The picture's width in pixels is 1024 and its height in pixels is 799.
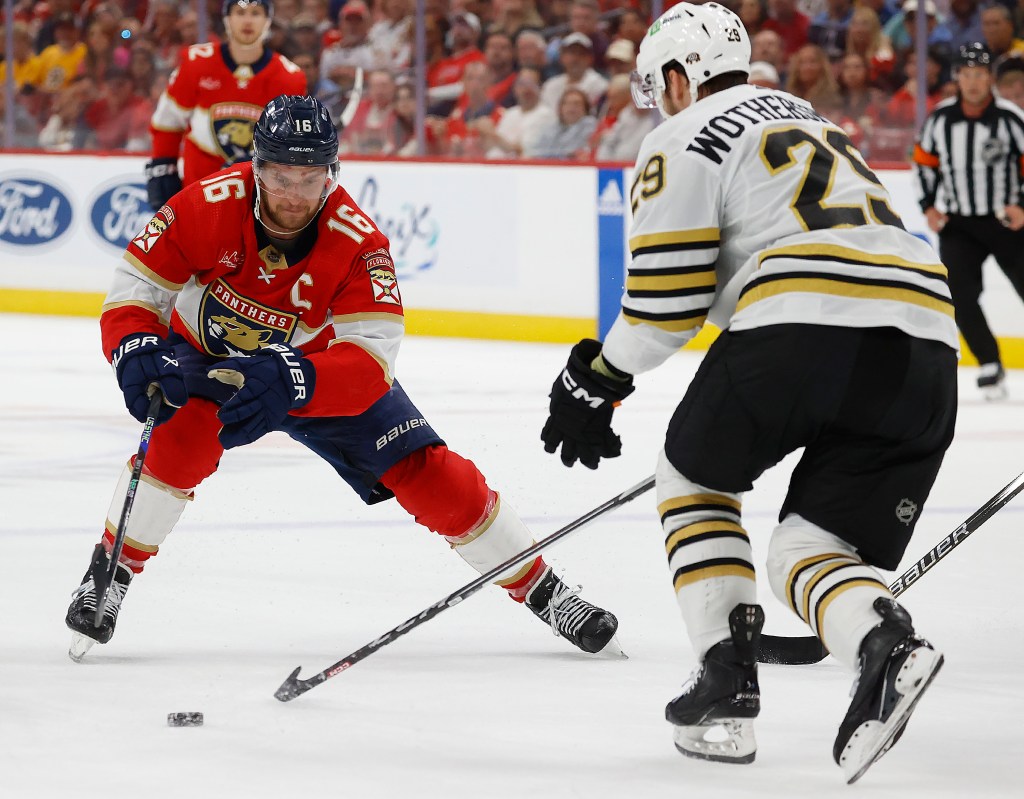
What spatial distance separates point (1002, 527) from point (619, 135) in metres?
4.44

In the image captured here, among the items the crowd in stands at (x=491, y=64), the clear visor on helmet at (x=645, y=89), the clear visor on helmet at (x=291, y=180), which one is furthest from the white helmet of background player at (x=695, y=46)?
the crowd in stands at (x=491, y=64)

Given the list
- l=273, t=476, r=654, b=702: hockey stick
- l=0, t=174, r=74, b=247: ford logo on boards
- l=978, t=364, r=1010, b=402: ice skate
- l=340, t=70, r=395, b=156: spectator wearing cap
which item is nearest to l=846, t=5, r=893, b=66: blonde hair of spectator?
l=978, t=364, r=1010, b=402: ice skate

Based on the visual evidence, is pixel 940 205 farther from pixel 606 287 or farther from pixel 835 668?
pixel 835 668

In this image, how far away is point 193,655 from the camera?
3227mm

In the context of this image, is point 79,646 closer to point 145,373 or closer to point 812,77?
point 145,373

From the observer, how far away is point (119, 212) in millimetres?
9914

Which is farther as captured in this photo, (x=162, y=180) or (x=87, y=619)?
(x=162, y=180)

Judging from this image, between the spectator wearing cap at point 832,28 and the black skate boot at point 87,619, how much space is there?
18.4 ft

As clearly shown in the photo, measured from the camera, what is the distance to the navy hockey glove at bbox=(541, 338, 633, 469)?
2.57 m

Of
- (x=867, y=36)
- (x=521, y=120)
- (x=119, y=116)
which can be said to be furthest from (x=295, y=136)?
(x=119, y=116)

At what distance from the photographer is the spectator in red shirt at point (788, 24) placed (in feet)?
26.5

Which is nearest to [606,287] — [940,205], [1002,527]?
[940,205]

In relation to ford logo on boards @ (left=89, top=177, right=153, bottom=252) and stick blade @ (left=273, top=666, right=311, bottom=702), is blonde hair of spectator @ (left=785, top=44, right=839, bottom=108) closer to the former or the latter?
ford logo on boards @ (left=89, top=177, right=153, bottom=252)

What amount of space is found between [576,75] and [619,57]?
274 mm
